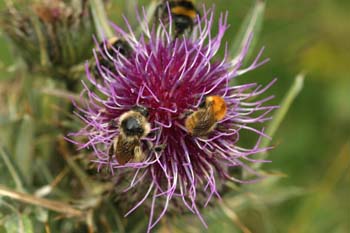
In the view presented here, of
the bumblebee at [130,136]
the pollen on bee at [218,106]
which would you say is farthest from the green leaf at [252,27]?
the bumblebee at [130,136]

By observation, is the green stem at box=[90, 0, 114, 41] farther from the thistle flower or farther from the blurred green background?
the blurred green background

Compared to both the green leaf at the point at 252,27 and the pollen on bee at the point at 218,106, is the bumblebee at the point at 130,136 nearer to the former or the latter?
the pollen on bee at the point at 218,106

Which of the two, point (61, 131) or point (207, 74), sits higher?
point (207, 74)

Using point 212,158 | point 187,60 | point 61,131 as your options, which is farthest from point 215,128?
point 61,131

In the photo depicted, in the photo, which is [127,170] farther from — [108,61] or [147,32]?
[147,32]

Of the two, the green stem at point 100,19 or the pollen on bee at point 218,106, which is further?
the green stem at point 100,19

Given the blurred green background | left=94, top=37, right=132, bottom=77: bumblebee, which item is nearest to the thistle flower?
left=94, top=37, right=132, bottom=77: bumblebee
